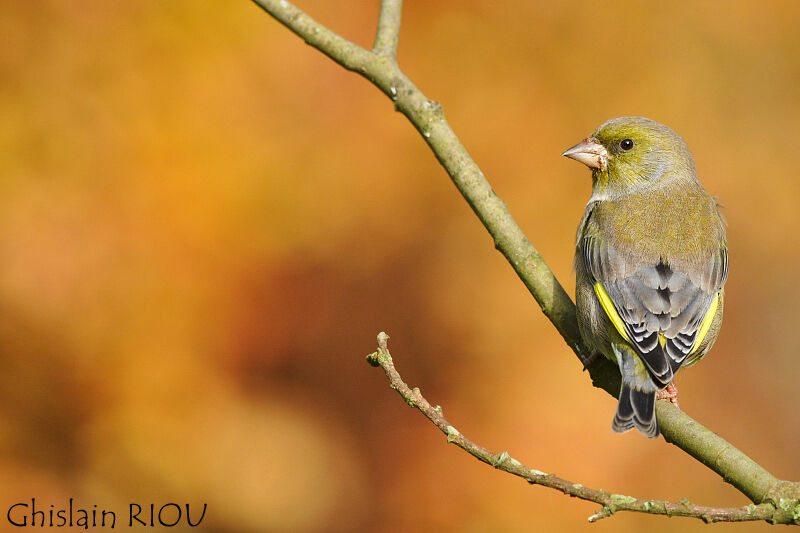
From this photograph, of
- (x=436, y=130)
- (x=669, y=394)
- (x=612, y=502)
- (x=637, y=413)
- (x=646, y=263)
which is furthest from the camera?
(x=646, y=263)

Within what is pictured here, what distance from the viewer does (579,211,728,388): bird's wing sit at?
341cm

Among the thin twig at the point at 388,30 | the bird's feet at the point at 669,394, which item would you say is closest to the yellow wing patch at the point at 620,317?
the bird's feet at the point at 669,394

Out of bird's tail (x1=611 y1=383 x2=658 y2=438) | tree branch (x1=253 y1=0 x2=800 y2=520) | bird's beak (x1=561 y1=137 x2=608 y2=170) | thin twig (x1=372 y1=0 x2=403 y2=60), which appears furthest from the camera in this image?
bird's beak (x1=561 y1=137 x2=608 y2=170)

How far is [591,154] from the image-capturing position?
4391 mm

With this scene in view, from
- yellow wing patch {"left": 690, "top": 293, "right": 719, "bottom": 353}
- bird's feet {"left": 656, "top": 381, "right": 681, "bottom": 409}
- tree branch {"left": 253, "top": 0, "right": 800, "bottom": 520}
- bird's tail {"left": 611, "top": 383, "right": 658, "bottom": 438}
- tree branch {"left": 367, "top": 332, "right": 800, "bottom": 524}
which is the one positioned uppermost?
tree branch {"left": 253, "top": 0, "right": 800, "bottom": 520}

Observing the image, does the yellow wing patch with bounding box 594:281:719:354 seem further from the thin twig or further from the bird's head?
the thin twig

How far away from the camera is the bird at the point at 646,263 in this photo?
11.1 feet

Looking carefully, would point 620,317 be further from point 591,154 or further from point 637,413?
point 591,154

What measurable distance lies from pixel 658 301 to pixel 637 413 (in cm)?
69

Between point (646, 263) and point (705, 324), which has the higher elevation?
point (646, 263)

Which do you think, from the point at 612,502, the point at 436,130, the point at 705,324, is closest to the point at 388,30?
the point at 436,130

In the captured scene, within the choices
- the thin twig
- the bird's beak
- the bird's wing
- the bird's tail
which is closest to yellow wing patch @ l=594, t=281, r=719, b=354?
the bird's wing

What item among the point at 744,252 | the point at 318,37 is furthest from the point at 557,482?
the point at 744,252

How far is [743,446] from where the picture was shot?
6.23m
